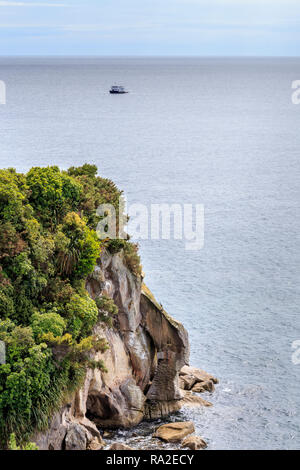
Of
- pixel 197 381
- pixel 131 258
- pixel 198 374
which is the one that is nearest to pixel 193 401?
pixel 197 381

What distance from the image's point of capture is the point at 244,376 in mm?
49812

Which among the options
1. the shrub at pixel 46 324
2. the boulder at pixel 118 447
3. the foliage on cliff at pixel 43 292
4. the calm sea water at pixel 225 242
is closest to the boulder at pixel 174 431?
the calm sea water at pixel 225 242

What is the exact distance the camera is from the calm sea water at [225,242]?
46.2 metres

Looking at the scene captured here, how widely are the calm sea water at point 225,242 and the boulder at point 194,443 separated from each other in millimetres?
1366

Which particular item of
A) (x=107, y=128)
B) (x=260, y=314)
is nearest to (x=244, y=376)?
(x=260, y=314)

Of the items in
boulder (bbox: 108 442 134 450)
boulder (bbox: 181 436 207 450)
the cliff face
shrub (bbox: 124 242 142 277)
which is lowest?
boulder (bbox: 181 436 207 450)

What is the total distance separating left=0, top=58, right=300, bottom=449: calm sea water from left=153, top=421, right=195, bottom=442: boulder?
Result: 1.28 metres

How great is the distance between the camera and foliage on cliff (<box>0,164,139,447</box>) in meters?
29.9

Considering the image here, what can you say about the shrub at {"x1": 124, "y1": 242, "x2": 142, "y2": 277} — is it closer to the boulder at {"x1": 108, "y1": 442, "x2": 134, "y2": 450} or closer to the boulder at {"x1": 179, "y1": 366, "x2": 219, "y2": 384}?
the boulder at {"x1": 179, "y1": 366, "x2": 219, "y2": 384}

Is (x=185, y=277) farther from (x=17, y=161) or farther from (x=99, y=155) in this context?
(x=99, y=155)

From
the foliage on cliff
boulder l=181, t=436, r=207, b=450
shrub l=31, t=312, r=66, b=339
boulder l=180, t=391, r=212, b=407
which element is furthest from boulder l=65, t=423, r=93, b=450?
boulder l=180, t=391, r=212, b=407

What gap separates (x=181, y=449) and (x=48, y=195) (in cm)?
1749
